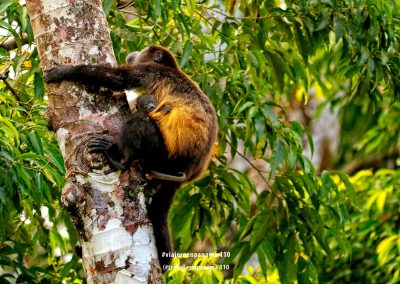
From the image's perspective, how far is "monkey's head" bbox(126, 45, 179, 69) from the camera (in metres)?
4.54

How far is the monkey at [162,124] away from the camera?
11.0 feet

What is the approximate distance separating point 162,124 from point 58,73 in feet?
2.78

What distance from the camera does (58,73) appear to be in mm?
3248

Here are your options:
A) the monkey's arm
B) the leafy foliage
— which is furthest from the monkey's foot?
the leafy foliage

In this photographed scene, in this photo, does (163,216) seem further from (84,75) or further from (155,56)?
(155,56)

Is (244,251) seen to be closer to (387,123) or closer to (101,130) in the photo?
(101,130)

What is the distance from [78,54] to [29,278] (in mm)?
1899

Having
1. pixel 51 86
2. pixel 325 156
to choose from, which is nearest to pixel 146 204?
pixel 51 86

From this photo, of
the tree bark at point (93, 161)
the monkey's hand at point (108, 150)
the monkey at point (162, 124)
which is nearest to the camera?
the tree bark at point (93, 161)

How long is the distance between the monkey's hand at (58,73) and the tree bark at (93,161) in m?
0.03

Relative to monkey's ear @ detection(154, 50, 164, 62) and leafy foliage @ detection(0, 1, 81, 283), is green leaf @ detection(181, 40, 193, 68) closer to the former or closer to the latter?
monkey's ear @ detection(154, 50, 164, 62)

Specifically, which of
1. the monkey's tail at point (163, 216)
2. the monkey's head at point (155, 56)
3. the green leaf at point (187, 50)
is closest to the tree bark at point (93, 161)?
the monkey's tail at point (163, 216)

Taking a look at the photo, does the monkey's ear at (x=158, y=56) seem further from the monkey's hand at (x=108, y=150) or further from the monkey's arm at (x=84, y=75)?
the monkey's hand at (x=108, y=150)

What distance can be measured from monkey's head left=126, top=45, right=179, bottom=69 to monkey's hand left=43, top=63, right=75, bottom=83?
50.2 inches
